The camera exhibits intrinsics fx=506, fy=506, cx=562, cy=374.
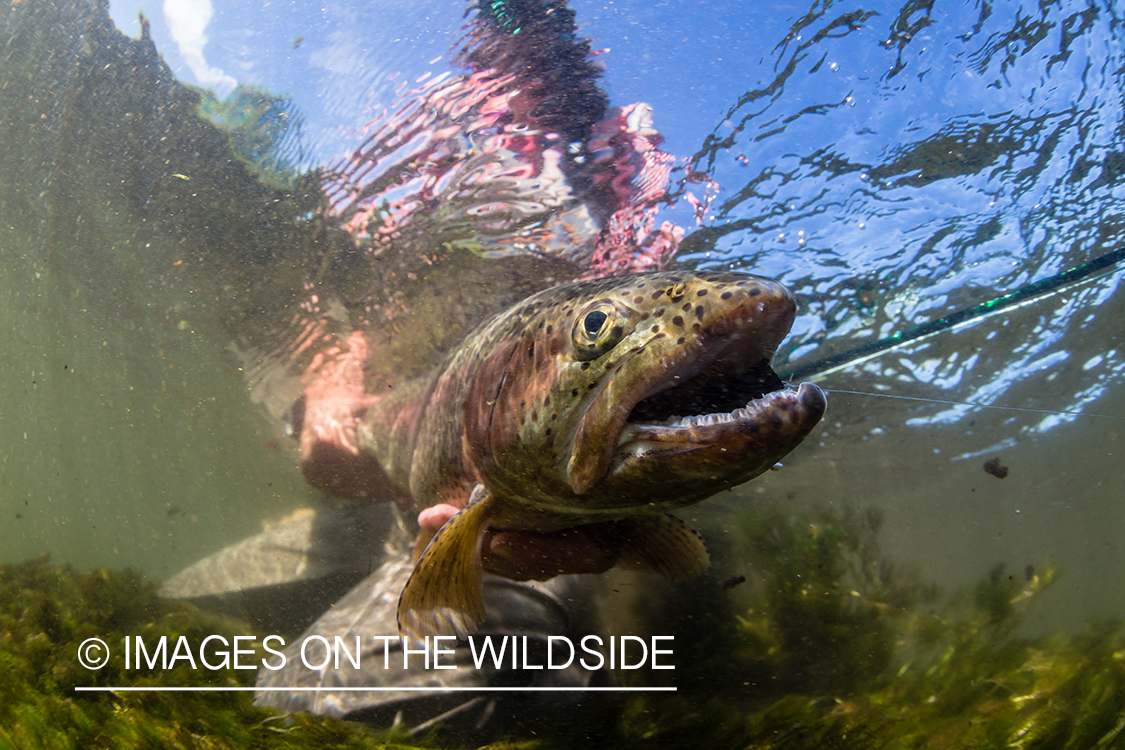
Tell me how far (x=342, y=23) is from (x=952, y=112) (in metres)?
6.03

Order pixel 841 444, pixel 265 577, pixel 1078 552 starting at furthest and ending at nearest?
pixel 1078 552 < pixel 841 444 < pixel 265 577

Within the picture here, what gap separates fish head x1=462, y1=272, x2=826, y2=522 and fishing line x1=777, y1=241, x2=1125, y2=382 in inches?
247

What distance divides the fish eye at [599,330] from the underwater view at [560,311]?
0.05 ft

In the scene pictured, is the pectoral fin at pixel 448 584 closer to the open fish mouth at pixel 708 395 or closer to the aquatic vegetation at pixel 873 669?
the open fish mouth at pixel 708 395

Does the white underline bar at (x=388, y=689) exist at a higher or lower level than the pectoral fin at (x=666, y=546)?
lower

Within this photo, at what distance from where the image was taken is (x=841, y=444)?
13.9 metres

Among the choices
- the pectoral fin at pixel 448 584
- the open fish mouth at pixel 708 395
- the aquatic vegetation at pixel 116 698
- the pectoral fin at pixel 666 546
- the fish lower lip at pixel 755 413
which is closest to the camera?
the fish lower lip at pixel 755 413

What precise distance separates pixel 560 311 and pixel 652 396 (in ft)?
2.31

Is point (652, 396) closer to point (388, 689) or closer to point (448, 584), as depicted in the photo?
point (448, 584)

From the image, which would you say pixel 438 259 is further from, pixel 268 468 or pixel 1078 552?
pixel 1078 552

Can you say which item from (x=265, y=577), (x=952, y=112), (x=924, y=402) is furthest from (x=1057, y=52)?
(x=265, y=577)

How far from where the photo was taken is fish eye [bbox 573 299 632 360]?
7.29ft

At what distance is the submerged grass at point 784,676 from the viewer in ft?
13.5

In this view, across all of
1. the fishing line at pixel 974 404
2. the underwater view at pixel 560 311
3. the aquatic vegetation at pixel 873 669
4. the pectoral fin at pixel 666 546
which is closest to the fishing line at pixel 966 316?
the underwater view at pixel 560 311
